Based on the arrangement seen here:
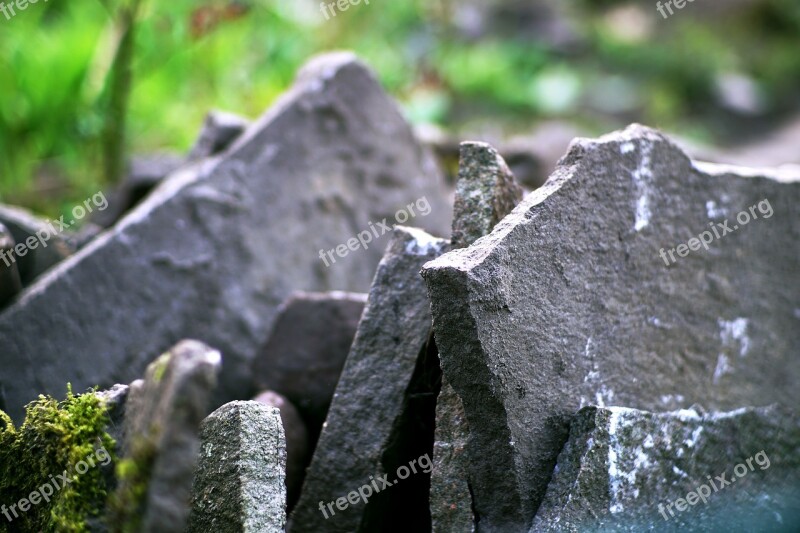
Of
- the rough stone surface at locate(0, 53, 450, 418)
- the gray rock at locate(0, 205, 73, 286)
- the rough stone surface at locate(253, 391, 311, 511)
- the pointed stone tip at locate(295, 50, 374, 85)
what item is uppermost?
the pointed stone tip at locate(295, 50, 374, 85)

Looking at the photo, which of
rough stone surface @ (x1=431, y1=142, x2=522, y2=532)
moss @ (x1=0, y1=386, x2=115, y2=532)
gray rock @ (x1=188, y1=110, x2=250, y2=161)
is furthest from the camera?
gray rock @ (x1=188, y1=110, x2=250, y2=161)

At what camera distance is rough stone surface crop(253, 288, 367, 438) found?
3023 millimetres

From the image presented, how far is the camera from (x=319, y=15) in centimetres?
942

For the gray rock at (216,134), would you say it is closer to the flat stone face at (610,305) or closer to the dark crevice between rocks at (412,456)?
the dark crevice between rocks at (412,456)

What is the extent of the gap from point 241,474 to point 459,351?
0.62 meters

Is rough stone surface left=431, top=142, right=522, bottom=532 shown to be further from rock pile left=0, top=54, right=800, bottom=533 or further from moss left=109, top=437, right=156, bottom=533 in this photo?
moss left=109, top=437, right=156, bottom=533

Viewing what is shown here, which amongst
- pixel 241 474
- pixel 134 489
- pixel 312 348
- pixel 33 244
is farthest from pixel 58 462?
pixel 33 244

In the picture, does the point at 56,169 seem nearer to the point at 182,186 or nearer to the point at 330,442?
the point at 182,186

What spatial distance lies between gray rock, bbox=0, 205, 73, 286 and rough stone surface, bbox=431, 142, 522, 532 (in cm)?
180

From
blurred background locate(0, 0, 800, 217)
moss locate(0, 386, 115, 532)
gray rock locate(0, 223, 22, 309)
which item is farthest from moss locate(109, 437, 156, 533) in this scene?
blurred background locate(0, 0, 800, 217)

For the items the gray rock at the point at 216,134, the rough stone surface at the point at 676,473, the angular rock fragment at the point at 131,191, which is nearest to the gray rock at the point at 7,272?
the gray rock at the point at 216,134

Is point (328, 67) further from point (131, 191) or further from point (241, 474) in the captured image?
point (241, 474)

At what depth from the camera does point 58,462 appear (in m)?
2.05

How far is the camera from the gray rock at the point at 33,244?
3312 mm
